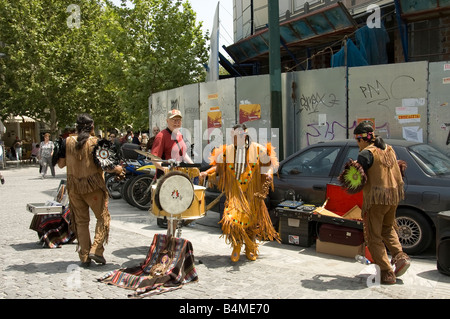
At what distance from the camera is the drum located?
537 cm

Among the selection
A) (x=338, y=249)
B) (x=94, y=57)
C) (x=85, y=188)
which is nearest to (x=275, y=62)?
(x=338, y=249)

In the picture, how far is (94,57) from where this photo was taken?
29547 millimetres

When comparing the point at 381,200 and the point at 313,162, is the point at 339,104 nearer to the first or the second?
the point at 313,162

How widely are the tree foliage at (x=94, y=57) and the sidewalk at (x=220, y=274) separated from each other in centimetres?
1348

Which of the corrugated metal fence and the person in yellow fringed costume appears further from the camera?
the corrugated metal fence

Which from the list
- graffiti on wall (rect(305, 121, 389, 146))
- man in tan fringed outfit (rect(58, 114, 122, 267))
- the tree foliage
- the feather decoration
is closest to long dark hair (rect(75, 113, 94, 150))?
man in tan fringed outfit (rect(58, 114, 122, 267))

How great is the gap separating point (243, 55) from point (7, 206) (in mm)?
11212

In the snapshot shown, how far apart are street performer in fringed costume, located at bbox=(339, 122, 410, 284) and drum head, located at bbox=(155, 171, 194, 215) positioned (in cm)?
179

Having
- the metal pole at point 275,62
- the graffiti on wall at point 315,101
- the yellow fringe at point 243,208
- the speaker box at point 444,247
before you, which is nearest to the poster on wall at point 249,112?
the graffiti on wall at point 315,101

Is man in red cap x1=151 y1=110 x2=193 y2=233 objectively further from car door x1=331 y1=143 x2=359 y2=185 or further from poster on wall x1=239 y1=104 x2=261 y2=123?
poster on wall x1=239 y1=104 x2=261 y2=123

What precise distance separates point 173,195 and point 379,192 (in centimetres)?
231

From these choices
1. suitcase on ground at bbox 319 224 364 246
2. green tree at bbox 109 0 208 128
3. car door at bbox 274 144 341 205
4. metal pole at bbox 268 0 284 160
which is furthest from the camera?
green tree at bbox 109 0 208 128

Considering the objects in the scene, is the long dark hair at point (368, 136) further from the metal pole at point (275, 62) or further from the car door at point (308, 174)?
the metal pole at point (275, 62)
